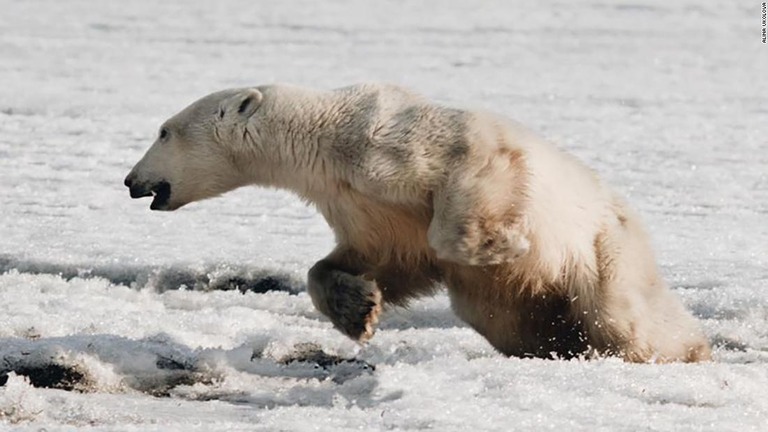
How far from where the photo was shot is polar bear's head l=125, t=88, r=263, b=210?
4980mm

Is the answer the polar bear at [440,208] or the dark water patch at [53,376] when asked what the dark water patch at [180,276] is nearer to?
the polar bear at [440,208]

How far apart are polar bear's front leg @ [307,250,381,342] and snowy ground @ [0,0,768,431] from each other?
5.7 inches

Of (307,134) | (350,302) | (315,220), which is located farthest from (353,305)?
(315,220)

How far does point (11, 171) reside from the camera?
27.5 ft

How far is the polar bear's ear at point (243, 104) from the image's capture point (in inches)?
196

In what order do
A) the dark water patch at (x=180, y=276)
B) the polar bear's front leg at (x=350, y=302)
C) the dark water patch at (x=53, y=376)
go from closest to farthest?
1. the dark water patch at (x=53, y=376)
2. the polar bear's front leg at (x=350, y=302)
3. the dark water patch at (x=180, y=276)

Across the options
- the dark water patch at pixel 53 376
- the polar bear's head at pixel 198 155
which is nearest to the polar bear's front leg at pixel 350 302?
the polar bear's head at pixel 198 155

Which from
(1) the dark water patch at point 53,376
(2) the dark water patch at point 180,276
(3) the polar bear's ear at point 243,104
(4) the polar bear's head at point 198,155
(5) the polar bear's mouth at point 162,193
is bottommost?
(2) the dark water patch at point 180,276

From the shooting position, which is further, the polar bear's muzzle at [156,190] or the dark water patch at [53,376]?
the polar bear's muzzle at [156,190]

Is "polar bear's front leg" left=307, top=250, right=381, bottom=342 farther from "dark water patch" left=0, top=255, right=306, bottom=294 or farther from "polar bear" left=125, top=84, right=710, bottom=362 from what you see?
"dark water patch" left=0, top=255, right=306, bottom=294

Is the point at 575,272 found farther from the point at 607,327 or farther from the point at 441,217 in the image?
the point at 441,217

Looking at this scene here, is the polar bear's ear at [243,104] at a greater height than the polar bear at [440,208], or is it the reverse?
the polar bear's ear at [243,104]

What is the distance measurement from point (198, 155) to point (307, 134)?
0.45m

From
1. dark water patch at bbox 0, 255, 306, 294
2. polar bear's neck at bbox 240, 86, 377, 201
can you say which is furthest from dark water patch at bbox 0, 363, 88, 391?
dark water patch at bbox 0, 255, 306, 294
